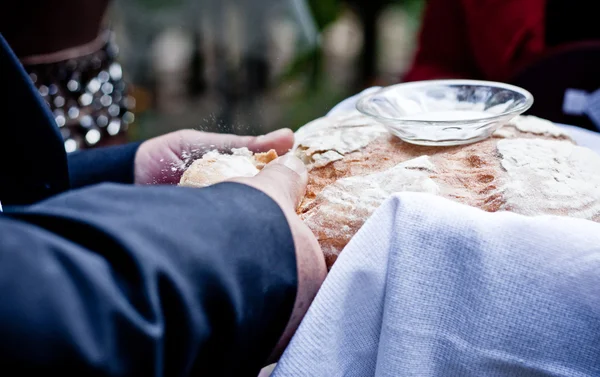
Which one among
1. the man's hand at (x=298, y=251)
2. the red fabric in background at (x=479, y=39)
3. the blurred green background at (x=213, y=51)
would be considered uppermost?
the man's hand at (x=298, y=251)

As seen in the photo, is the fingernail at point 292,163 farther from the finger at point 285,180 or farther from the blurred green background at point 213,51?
the blurred green background at point 213,51

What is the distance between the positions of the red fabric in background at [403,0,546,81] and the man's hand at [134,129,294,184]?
2.82ft

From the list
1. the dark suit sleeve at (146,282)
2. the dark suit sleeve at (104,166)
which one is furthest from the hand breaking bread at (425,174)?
the dark suit sleeve at (104,166)

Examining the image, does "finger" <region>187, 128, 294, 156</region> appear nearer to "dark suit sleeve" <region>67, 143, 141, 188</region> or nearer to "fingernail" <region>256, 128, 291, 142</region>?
"fingernail" <region>256, 128, 291, 142</region>

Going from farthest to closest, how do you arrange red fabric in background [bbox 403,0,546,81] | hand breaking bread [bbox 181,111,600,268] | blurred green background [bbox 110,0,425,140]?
blurred green background [bbox 110,0,425,140]
red fabric in background [bbox 403,0,546,81]
hand breaking bread [bbox 181,111,600,268]

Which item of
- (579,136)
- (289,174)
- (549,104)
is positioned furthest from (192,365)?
(549,104)

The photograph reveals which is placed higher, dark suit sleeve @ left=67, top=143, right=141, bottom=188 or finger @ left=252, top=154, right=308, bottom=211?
finger @ left=252, top=154, right=308, bottom=211

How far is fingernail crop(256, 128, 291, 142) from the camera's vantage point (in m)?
0.67

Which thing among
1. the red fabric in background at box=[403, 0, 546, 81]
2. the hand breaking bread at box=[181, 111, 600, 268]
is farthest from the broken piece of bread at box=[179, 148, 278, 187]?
the red fabric in background at box=[403, 0, 546, 81]

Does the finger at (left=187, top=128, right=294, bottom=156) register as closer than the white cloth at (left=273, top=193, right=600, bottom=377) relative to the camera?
→ No

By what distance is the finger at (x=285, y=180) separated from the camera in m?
0.54

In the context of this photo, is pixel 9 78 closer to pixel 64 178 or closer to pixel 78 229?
pixel 64 178

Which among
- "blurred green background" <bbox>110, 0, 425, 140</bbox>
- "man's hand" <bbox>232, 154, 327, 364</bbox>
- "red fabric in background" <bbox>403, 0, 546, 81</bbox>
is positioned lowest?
"blurred green background" <bbox>110, 0, 425, 140</bbox>

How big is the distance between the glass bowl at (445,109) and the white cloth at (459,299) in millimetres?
163
